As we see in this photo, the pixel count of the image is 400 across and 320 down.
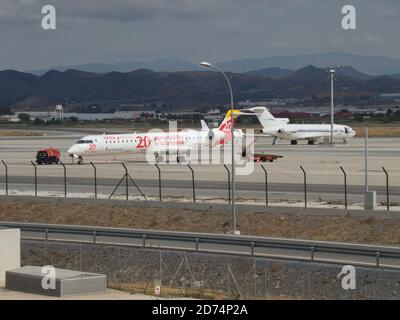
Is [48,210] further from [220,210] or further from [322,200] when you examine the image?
[322,200]

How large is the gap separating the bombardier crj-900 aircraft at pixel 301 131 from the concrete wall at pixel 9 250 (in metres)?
94.6

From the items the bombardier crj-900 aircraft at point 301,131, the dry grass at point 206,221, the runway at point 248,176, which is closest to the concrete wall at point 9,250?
the dry grass at point 206,221

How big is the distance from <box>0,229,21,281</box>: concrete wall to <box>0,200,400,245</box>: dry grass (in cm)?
1393

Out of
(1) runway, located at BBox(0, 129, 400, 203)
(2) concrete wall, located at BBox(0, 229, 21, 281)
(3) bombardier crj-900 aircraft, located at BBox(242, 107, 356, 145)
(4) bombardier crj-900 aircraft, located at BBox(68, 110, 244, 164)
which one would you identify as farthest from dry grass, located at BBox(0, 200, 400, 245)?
(3) bombardier crj-900 aircraft, located at BBox(242, 107, 356, 145)

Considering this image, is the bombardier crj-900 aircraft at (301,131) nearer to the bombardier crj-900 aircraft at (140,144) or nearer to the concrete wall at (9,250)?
the bombardier crj-900 aircraft at (140,144)

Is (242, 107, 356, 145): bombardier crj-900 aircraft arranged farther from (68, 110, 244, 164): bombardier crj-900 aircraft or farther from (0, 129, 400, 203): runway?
(68, 110, 244, 164): bombardier crj-900 aircraft

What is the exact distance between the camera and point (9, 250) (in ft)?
135

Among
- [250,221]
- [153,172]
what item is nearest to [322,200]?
[250,221]

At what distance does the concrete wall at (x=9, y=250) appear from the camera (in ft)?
133

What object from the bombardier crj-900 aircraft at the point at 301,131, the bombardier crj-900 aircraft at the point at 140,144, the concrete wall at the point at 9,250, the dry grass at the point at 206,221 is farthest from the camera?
the bombardier crj-900 aircraft at the point at 301,131

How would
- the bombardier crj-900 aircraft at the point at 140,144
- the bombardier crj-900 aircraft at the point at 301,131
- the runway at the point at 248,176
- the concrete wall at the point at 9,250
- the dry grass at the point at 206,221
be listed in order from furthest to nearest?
1. the bombardier crj-900 aircraft at the point at 301,131
2. the bombardier crj-900 aircraft at the point at 140,144
3. the runway at the point at 248,176
4. the dry grass at the point at 206,221
5. the concrete wall at the point at 9,250
